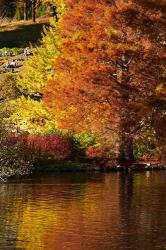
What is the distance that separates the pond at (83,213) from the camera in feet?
76.2

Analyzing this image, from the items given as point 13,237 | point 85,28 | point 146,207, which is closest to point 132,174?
point 85,28

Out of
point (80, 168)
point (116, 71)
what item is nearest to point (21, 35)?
point (116, 71)

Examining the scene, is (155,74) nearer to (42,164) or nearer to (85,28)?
(85,28)

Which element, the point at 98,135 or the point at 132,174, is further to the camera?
the point at 98,135

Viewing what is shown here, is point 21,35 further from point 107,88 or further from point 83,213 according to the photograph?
point 83,213

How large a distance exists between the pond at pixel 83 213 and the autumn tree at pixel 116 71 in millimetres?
7465

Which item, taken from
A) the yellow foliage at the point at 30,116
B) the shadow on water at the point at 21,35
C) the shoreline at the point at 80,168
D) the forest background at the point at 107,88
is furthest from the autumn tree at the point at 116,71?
the shadow on water at the point at 21,35

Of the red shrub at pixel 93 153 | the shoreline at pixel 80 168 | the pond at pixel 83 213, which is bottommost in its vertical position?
the shoreline at pixel 80 168

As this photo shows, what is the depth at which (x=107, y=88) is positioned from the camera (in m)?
48.4

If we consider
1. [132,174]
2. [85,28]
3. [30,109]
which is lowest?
[132,174]

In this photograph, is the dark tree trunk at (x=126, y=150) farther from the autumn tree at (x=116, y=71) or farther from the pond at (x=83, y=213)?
the pond at (x=83, y=213)

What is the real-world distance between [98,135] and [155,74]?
19.8 ft

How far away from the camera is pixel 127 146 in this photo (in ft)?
163

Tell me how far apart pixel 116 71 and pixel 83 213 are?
21896mm
